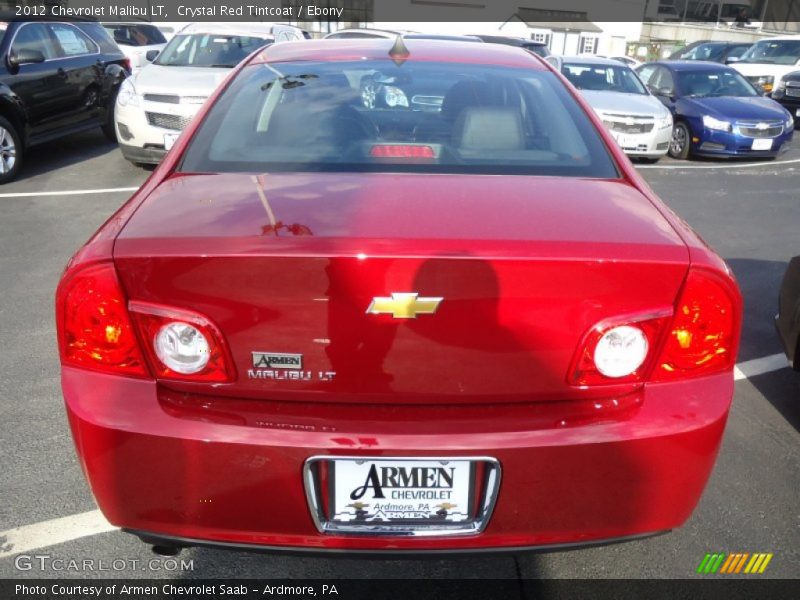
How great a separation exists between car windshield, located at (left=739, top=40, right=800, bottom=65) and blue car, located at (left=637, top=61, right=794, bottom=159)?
565 centimetres

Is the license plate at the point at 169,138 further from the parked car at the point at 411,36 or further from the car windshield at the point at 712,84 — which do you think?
the car windshield at the point at 712,84

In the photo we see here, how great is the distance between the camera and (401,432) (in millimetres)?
1763

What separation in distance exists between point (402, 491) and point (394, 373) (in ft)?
0.98

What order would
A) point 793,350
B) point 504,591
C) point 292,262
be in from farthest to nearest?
point 793,350 < point 504,591 < point 292,262

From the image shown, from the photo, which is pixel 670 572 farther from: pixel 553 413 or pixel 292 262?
pixel 292 262

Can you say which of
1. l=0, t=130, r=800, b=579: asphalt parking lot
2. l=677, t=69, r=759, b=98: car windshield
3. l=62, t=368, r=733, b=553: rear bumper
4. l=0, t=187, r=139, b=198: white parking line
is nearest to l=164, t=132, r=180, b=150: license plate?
l=0, t=187, r=139, b=198: white parking line

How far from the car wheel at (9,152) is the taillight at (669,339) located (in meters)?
7.31

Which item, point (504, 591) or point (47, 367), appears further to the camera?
point (47, 367)

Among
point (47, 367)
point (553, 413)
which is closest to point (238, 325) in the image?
point (553, 413)

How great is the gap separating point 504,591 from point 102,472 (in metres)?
1.27

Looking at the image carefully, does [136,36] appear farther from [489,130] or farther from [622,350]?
[622,350]

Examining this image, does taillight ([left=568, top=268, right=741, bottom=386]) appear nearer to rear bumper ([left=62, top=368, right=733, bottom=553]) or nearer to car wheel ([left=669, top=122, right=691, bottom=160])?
rear bumper ([left=62, top=368, right=733, bottom=553])

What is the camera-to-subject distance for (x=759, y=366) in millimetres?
3953

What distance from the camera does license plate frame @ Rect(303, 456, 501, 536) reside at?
5.78 feet
